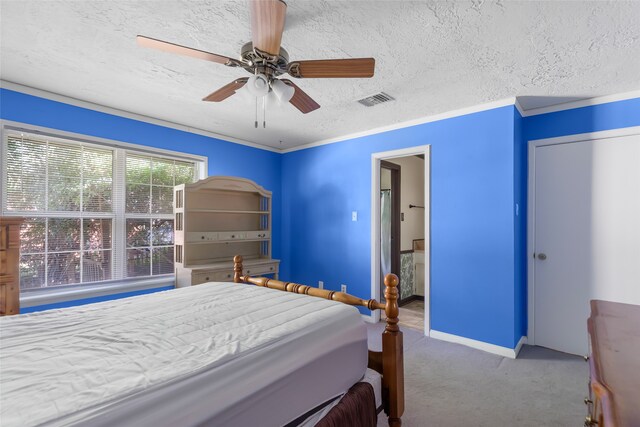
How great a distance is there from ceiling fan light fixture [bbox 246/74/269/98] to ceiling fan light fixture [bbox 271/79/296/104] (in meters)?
0.05

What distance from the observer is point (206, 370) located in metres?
0.97

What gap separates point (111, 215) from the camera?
3129mm

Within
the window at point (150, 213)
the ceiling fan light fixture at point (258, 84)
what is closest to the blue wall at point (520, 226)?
the ceiling fan light fixture at point (258, 84)

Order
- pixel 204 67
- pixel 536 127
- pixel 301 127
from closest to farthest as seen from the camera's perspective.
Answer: pixel 204 67 < pixel 536 127 < pixel 301 127

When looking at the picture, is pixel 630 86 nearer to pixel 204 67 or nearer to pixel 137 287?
pixel 204 67

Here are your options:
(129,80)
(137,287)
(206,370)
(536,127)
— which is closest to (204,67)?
(129,80)

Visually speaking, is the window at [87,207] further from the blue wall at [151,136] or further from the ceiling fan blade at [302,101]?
the ceiling fan blade at [302,101]

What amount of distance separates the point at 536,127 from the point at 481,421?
2737 millimetres

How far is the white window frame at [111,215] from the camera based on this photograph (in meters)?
2.55

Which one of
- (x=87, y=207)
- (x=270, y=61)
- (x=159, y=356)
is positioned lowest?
(x=159, y=356)

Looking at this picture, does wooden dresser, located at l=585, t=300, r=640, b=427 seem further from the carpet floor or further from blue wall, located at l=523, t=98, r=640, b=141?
blue wall, located at l=523, t=98, r=640, b=141

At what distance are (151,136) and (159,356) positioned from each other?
2989 mm

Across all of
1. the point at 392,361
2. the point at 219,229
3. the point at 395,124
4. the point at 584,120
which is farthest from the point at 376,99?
the point at 219,229

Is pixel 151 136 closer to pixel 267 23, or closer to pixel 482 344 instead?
pixel 267 23
